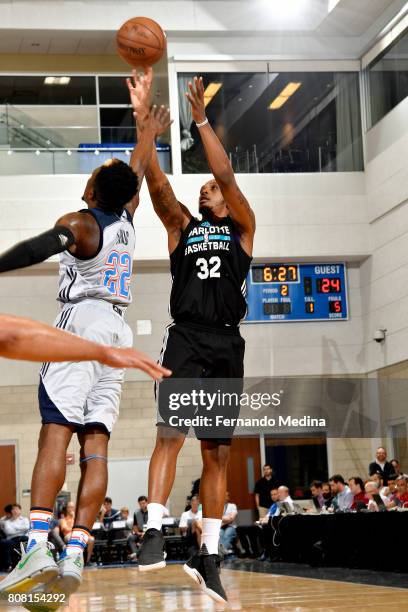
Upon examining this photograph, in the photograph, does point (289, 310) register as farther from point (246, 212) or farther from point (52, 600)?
point (52, 600)

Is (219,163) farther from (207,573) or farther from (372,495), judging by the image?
(372,495)

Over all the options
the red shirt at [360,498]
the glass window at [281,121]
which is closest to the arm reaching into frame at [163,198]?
the red shirt at [360,498]

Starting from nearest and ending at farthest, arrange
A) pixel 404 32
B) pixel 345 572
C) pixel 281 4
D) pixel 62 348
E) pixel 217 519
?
1. pixel 62 348
2. pixel 217 519
3. pixel 345 572
4. pixel 404 32
5. pixel 281 4

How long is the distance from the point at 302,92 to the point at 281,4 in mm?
1877

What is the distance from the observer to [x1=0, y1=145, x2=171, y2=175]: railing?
19.8 meters

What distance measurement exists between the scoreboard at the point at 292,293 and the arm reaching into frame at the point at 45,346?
57.4 feet

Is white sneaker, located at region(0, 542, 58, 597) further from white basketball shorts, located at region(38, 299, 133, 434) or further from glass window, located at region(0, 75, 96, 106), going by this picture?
glass window, located at region(0, 75, 96, 106)

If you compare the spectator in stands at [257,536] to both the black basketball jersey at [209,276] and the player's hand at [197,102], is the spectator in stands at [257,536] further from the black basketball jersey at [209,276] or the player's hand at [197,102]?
the player's hand at [197,102]


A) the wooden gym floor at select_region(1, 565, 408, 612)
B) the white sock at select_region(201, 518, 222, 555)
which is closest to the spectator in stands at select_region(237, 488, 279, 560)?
the wooden gym floor at select_region(1, 565, 408, 612)

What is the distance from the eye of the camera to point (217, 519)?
6105 mm

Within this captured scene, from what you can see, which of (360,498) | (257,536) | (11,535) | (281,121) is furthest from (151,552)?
(281,121)

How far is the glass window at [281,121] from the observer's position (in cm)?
2041

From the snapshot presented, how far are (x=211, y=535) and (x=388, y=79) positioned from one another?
614 inches

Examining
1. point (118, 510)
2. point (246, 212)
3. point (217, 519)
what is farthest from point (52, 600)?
point (118, 510)
